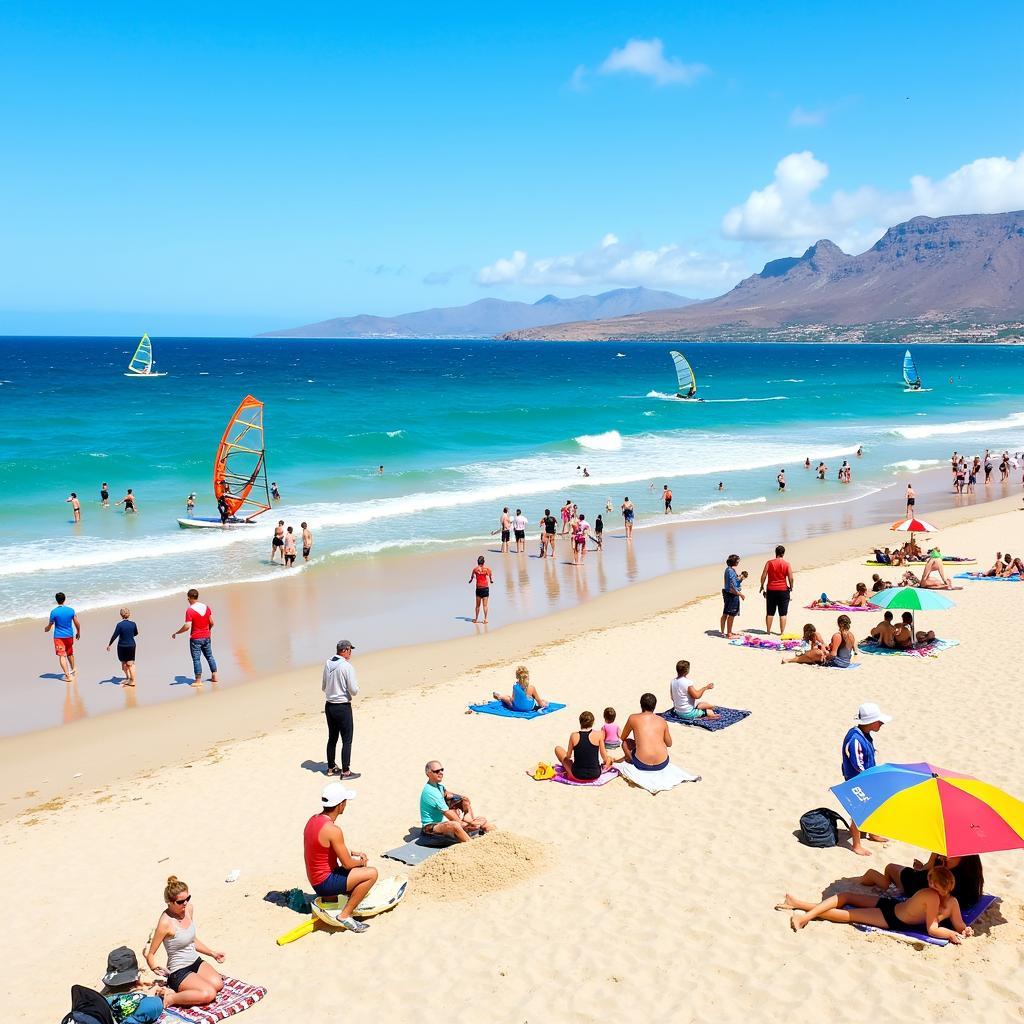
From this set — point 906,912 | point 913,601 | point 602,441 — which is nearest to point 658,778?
point 906,912

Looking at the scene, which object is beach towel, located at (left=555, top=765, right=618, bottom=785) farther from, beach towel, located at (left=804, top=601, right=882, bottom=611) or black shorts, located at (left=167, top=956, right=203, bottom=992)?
beach towel, located at (left=804, top=601, right=882, bottom=611)

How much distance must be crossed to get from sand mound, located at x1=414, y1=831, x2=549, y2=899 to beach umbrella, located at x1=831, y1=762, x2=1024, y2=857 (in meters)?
2.29

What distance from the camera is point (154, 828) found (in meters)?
8.51

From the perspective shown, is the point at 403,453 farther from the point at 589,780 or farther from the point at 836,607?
the point at 589,780

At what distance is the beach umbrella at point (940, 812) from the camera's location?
18.1 feet

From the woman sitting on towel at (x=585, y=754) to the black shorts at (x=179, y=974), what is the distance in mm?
3867

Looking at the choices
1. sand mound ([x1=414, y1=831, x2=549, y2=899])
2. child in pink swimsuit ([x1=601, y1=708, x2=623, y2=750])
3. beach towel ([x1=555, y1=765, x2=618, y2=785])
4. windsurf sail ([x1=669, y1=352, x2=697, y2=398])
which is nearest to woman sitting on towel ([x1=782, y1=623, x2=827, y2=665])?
child in pink swimsuit ([x1=601, y1=708, x2=623, y2=750])

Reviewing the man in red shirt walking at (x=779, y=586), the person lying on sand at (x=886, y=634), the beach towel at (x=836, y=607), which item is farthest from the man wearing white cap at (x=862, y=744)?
the beach towel at (x=836, y=607)

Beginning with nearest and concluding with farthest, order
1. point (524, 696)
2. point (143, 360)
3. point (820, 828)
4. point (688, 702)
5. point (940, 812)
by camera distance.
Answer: point (940, 812)
point (820, 828)
point (688, 702)
point (524, 696)
point (143, 360)

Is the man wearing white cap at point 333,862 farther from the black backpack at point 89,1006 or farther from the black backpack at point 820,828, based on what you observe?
the black backpack at point 820,828

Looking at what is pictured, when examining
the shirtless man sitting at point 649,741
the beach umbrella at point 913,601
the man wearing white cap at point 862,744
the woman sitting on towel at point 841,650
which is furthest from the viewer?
the beach umbrella at point 913,601

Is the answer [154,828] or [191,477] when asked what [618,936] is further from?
[191,477]

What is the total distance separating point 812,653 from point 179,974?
8.63 m

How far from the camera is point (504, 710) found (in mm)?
11008
